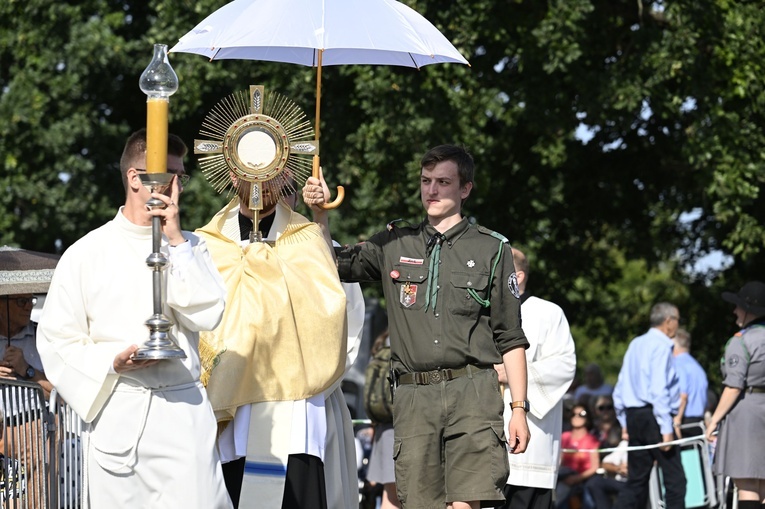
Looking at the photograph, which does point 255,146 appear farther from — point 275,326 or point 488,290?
point 488,290

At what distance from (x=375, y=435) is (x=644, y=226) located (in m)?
8.66

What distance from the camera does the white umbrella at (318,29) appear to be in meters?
6.09

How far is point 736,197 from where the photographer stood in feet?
46.0

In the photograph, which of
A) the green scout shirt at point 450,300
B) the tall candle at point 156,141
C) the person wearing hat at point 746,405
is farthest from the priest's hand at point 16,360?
the person wearing hat at point 746,405

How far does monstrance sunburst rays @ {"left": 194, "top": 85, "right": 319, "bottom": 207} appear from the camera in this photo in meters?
5.91

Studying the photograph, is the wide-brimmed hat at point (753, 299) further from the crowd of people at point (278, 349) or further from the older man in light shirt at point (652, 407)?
the crowd of people at point (278, 349)

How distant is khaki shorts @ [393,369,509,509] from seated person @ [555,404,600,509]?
6800mm

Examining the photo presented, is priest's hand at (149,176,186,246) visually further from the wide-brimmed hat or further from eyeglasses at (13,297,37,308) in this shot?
the wide-brimmed hat

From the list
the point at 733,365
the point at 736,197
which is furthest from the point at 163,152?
the point at 736,197

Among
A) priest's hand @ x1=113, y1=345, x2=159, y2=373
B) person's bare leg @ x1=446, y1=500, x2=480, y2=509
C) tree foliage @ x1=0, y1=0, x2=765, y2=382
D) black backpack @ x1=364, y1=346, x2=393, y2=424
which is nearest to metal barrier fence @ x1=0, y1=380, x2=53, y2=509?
priest's hand @ x1=113, y1=345, x2=159, y2=373

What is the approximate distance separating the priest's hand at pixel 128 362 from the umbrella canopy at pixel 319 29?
1.90 meters

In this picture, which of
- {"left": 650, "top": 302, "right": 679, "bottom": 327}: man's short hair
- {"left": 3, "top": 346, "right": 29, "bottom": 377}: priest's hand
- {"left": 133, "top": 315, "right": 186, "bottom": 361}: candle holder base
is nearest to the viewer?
{"left": 133, "top": 315, "right": 186, "bottom": 361}: candle holder base

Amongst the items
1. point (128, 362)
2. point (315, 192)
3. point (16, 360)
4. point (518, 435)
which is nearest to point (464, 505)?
point (518, 435)

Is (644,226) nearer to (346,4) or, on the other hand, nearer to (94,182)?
(94,182)
